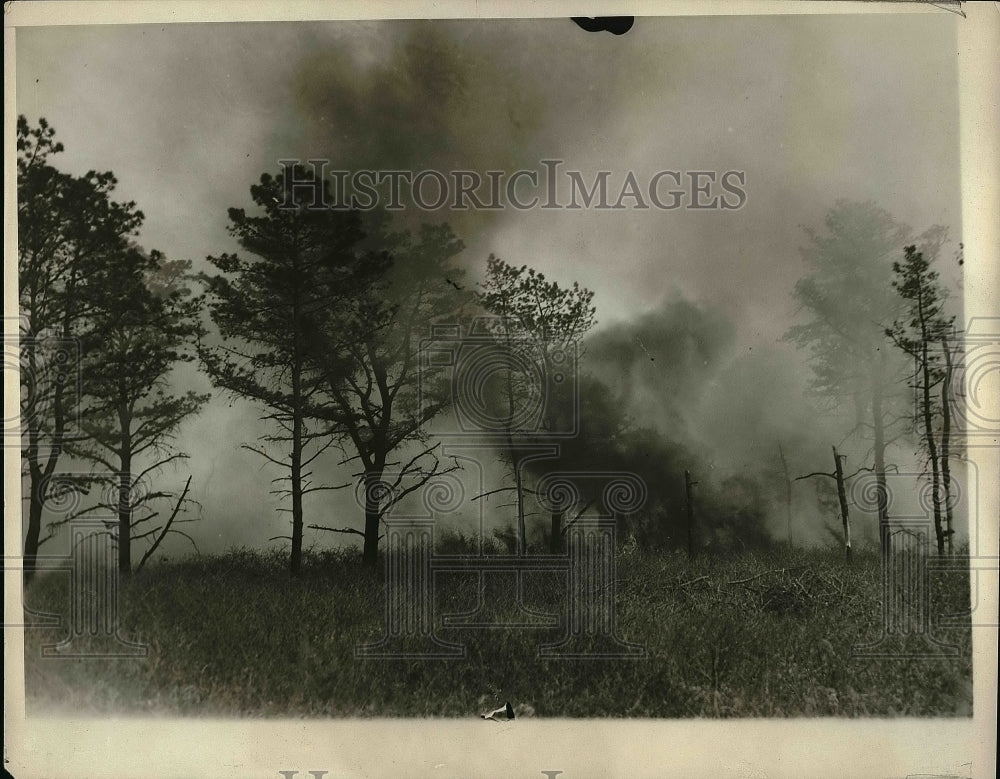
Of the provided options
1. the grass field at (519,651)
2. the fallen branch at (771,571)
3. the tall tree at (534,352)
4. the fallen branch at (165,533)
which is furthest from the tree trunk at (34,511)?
the fallen branch at (771,571)

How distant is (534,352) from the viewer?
10.4ft

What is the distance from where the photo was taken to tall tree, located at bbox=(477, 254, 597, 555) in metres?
3.17

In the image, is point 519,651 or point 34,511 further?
point 34,511

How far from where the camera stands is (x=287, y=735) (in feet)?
10.2

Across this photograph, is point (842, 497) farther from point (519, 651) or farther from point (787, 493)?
point (519, 651)

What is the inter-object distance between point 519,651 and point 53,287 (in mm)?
2785

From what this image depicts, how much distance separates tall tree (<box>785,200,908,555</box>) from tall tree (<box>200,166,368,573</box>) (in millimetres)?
2183

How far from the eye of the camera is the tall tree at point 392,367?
3.17 m
